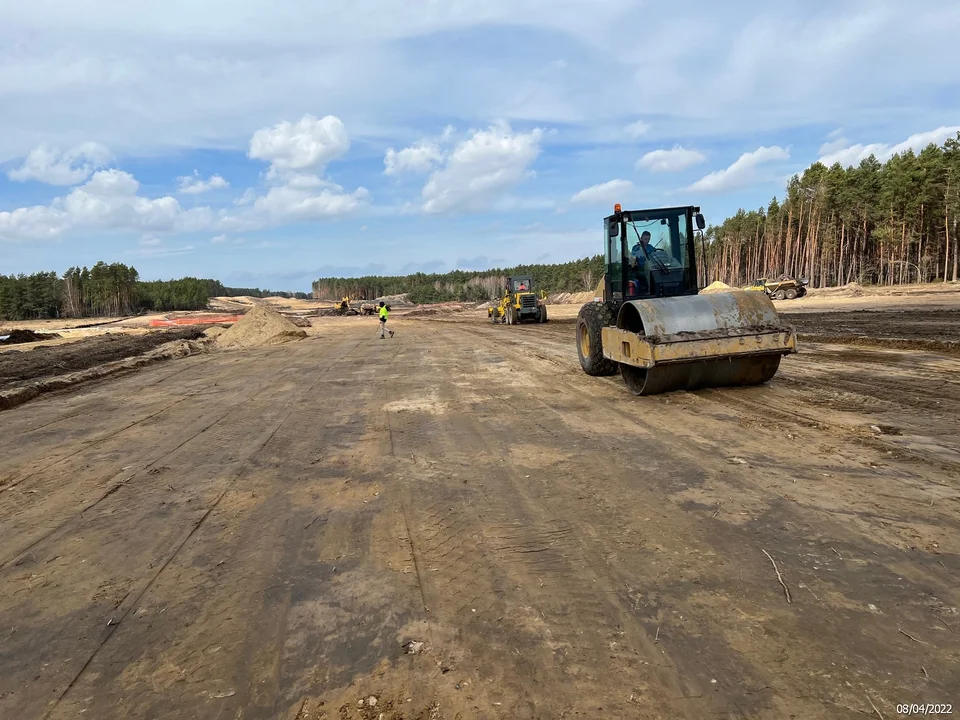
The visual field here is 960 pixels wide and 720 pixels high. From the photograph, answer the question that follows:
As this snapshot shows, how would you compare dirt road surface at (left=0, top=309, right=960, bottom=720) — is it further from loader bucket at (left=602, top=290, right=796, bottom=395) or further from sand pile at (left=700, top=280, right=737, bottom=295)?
sand pile at (left=700, top=280, right=737, bottom=295)

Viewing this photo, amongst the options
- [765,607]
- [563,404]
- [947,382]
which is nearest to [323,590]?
[765,607]

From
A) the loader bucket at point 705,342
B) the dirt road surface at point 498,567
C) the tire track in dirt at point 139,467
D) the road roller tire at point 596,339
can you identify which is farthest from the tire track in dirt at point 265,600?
the road roller tire at point 596,339

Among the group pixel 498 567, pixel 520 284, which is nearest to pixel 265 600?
pixel 498 567

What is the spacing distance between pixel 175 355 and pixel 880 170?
61988 mm

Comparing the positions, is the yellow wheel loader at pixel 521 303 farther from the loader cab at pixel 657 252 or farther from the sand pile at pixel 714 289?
the loader cab at pixel 657 252

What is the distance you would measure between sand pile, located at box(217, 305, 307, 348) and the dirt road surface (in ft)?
56.2

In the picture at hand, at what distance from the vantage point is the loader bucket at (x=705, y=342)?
727cm

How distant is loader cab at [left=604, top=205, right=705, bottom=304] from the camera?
31.4 feet

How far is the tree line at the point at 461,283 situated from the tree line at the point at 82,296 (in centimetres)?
4084

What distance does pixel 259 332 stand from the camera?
2450 centimetres

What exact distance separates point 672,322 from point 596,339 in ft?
8.11

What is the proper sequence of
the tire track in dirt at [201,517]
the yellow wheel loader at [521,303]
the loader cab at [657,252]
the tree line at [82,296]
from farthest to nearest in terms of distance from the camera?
the tree line at [82,296]
the yellow wheel loader at [521,303]
the loader cab at [657,252]
the tire track in dirt at [201,517]

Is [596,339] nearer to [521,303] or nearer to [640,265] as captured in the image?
[640,265]

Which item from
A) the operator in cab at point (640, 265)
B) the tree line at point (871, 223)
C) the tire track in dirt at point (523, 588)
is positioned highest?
the tree line at point (871, 223)
